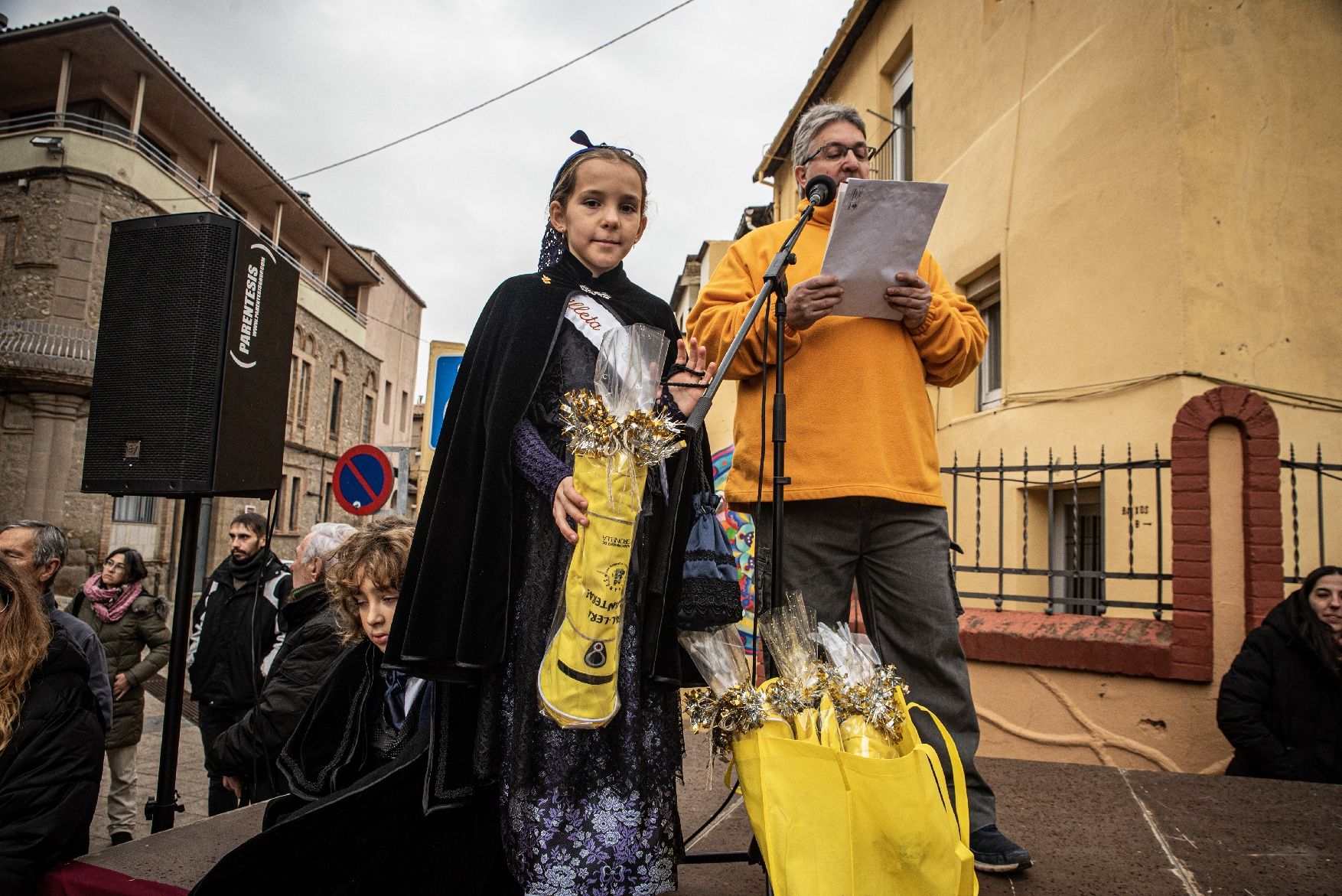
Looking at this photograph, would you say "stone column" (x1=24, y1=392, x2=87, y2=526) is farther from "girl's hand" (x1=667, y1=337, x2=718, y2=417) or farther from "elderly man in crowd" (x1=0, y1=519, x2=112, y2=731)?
"girl's hand" (x1=667, y1=337, x2=718, y2=417)

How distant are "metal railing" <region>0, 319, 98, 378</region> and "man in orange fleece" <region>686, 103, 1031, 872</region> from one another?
1953cm

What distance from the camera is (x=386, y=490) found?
7.89m

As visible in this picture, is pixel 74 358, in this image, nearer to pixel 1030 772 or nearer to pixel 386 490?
pixel 386 490

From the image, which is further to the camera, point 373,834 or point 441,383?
point 441,383

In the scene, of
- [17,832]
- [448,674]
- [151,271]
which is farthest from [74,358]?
[448,674]

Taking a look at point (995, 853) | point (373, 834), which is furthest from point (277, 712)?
point (995, 853)

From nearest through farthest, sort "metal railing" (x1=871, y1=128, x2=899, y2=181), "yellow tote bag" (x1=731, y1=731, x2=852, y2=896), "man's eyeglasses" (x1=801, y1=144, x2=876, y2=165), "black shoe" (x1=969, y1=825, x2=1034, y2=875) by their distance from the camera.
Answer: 1. "yellow tote bag" (x1=731, y1=731, x2=852, y2=896)
2. "black shoe" (x1=969, y1=825, x2=1034, y2=875)
3. "man's eyeglasses" (x1=801, y1=144, x2=876, y2=165)
4. "metal railing" (x1=871, y1=128, x2=899, y2=181)

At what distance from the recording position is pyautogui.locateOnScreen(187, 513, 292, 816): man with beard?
4371 millimetres

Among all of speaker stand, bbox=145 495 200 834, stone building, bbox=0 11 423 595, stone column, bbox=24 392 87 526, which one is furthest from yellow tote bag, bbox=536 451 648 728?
stone column, bbox=24 392 87 526

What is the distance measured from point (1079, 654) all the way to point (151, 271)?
4.60m

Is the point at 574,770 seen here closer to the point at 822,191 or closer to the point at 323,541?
the point at 822,191

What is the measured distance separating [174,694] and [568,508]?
7.86ft

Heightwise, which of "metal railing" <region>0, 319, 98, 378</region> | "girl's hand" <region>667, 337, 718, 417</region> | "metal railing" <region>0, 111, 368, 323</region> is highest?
"metal railing" <region>0, 111, 368, 323</region>

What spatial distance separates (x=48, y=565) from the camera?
13.5ft
